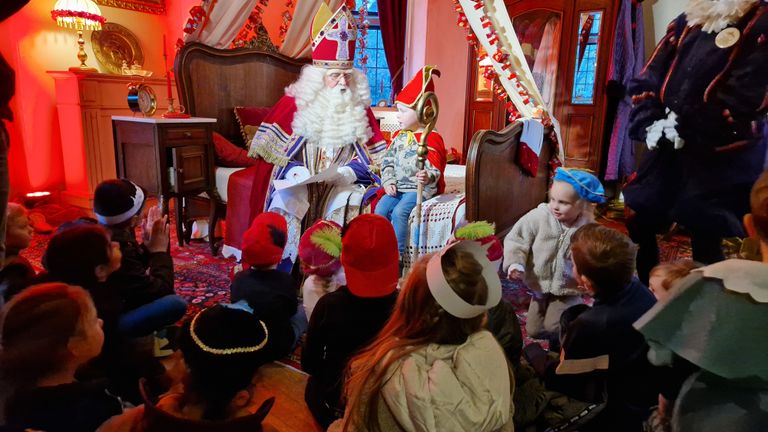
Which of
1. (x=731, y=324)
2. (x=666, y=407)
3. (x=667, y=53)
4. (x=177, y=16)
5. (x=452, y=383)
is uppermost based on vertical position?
(x=177, y=16)

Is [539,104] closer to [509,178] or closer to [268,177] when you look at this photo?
[509,178]

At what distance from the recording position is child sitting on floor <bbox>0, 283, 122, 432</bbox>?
1112 millimetres

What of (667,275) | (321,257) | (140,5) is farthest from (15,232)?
(140,5)

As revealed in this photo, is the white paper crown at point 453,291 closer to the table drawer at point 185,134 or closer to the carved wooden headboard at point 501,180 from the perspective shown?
the carved wooden headboard at point 501,180

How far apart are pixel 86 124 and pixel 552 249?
4.80 meters

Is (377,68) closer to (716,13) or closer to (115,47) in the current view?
(115,47)

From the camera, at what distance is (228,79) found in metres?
4.40

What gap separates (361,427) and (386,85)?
6653 mm

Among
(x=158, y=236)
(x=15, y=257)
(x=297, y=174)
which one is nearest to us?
(x=15, y=257)

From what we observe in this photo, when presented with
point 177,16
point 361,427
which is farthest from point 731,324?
point 177,16

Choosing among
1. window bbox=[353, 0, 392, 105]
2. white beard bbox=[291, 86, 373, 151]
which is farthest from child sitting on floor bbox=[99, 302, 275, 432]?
window bbox=[353, 0, 392, 105]

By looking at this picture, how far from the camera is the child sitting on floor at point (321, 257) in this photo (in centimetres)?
212

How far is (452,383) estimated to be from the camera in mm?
1087

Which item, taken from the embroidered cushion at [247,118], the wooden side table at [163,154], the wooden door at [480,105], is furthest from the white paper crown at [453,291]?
the wooden door at [480,105]
